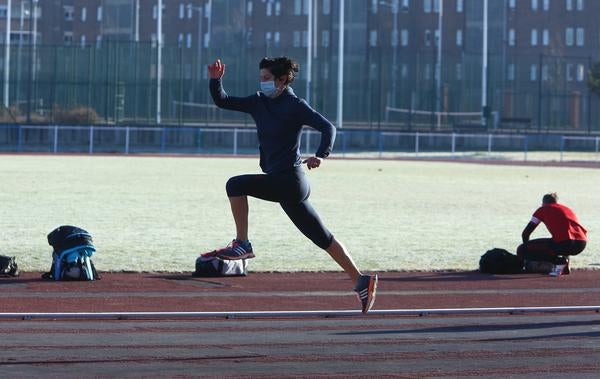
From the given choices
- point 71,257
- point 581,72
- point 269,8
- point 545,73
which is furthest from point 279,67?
point 269,8

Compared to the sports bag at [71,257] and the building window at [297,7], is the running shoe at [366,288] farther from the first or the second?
the building window at [297,7]

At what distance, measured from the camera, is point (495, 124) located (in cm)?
6906

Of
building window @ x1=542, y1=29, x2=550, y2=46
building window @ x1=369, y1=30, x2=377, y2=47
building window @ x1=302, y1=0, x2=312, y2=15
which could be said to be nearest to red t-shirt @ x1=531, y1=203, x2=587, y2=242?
building window @ x1=369, y1=30, x2=377, y2=47

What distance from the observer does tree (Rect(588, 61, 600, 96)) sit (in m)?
73.6

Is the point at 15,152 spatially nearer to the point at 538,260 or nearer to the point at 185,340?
the point at 538,260

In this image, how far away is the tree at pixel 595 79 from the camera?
2896 inches

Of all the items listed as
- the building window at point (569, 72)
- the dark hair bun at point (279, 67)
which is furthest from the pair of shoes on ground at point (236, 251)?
the building window at point (569, 72)

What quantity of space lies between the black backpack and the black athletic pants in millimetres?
201

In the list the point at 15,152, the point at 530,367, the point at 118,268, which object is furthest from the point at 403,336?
the point at 15,152

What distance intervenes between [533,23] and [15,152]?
150 feet

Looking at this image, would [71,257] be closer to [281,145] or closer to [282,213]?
[281,145]

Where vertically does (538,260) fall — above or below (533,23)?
below

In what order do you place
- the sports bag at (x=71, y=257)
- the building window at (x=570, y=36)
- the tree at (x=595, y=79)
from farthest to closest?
the building window at (x=570, y=36) < the tree at (x=595, y=79) < the sports bag at (x=71, y=257)

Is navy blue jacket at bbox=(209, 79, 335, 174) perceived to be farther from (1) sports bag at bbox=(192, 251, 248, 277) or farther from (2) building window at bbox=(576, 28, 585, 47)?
(2) building window at bbox=(576, 28, 585, 47)
